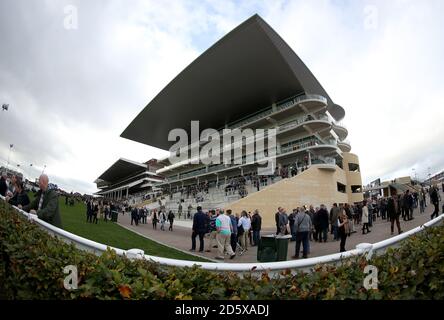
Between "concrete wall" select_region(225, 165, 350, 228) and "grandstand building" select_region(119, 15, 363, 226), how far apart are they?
0.08 meters

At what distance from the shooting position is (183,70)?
131 ft

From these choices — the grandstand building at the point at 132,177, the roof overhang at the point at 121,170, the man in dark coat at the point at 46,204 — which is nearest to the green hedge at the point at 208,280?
the man in dark coat at the point at 46,204

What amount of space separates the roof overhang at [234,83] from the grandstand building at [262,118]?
11cm

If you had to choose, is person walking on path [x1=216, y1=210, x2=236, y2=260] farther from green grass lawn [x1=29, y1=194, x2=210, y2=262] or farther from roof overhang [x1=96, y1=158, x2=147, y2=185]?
roof overhang [x1=96, y1=158, x2=147, y2=185]

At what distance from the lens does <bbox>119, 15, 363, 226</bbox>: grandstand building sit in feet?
90.4

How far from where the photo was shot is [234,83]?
40.1 meters

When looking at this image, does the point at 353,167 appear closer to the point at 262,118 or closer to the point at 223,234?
the point at 262,118

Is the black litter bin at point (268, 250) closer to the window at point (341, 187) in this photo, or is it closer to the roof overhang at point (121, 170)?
the window at point (341, 187)


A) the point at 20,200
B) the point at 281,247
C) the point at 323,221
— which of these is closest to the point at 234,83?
the point at 323,221

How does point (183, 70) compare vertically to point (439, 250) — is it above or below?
above

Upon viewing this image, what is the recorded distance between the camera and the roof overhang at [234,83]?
3291 cm
